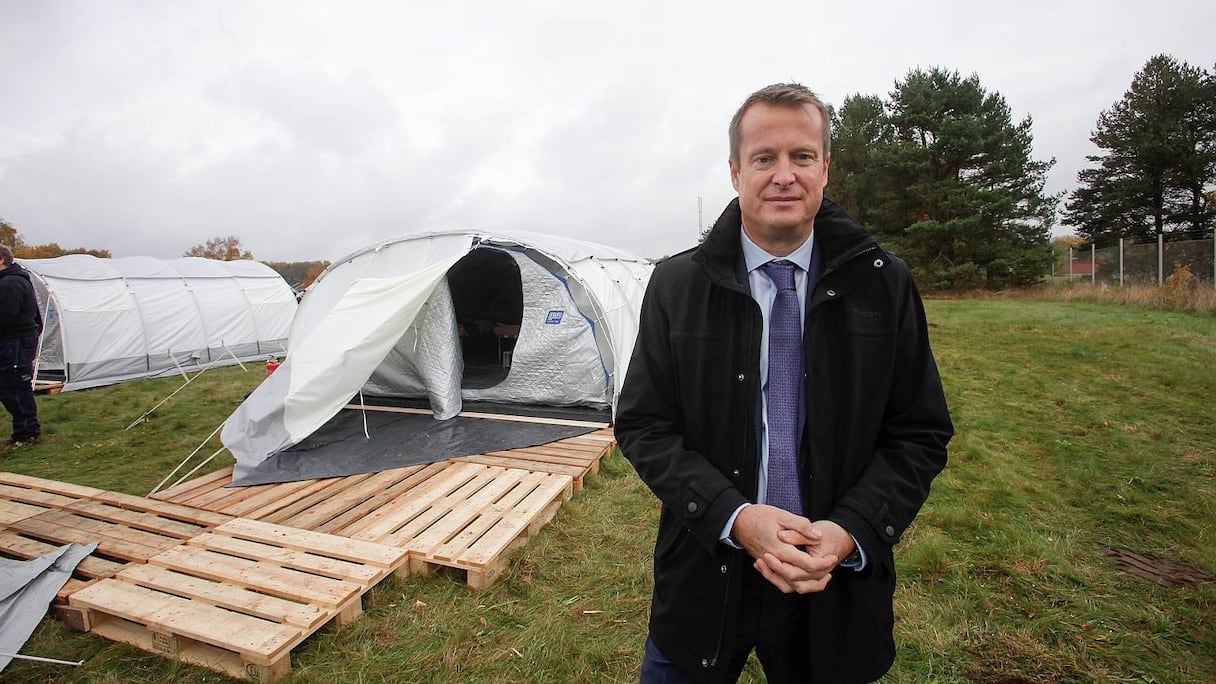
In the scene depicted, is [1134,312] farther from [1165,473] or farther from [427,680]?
[427,680]

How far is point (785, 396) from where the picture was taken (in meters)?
1.33

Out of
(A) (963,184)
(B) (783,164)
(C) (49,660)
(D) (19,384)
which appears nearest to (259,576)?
(C) (49,660)

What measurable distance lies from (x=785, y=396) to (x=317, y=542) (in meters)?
2.87

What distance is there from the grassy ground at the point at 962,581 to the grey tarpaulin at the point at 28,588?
0.10 metres

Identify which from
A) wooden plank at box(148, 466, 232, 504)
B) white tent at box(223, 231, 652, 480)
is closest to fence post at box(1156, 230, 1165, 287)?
white tent at box(223, 231, 652, 480)

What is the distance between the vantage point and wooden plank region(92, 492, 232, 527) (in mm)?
3504

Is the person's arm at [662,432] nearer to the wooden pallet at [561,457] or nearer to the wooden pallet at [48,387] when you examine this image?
the wooden pallet at [561,457]

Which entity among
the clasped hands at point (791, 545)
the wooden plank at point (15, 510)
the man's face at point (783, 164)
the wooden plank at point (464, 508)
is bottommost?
the wooden plank at point (464, 508)

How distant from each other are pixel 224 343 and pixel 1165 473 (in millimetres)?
12958

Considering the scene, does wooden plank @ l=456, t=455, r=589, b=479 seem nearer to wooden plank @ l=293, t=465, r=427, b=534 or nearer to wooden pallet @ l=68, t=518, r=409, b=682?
wooden plank @ l=293, t=465, r=427, b=534

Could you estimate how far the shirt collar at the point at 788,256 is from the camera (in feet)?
4.41

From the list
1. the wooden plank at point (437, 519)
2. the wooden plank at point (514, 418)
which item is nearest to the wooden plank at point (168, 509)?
the wooden plank at point (437, 519)

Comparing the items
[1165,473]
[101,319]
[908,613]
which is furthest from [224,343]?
[1165,473]

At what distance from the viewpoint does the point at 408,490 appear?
4062 millimetres
